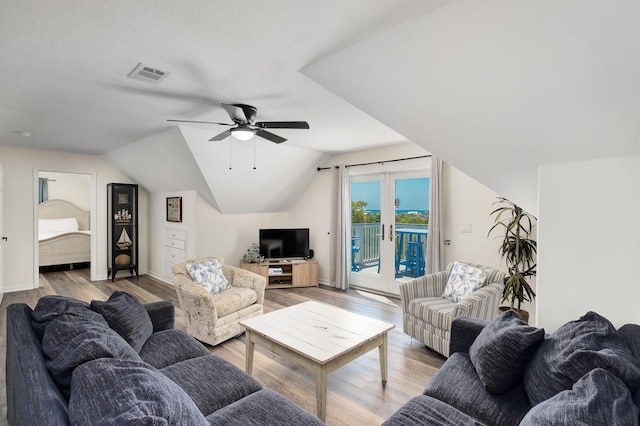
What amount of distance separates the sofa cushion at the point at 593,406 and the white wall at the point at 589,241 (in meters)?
0.87

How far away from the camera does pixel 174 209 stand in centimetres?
577

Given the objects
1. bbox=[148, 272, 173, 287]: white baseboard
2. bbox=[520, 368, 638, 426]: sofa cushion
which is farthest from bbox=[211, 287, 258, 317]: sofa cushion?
bbox=[520, 368, 638, 426]: sofa cushion

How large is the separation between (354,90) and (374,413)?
7.56 feet

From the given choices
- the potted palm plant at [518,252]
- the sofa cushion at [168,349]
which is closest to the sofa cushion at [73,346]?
the sofa cushion at [168,349]

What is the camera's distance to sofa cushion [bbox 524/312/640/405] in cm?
120

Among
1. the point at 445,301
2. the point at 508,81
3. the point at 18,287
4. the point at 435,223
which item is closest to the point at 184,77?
the point at 508,81

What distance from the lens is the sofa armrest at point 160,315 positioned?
249cm

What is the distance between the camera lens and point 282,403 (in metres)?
1.60

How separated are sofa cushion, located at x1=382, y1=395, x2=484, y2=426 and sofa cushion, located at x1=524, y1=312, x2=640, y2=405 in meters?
0.35

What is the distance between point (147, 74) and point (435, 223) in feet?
12.1

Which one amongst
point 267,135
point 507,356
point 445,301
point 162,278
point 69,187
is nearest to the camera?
point 507,356

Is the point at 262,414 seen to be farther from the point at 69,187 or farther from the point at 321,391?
the point at 69,187

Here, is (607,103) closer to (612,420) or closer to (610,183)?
(610,183)

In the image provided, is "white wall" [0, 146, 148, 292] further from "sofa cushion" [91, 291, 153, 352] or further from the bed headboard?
"sofa cushion" [91, 291, 153, 352]
